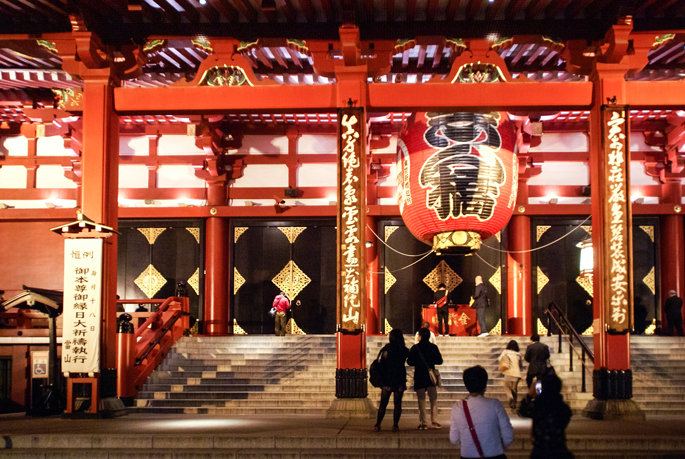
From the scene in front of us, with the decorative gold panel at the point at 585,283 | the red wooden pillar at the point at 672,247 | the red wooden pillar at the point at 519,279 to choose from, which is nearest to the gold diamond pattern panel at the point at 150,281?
the red wooden pillar at the point at 519,279

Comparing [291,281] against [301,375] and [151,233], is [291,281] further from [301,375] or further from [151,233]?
[301,375]

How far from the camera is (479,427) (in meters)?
4.36

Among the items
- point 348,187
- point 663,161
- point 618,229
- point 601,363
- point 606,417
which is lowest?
point 606,417

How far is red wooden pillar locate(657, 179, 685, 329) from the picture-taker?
16.5 m

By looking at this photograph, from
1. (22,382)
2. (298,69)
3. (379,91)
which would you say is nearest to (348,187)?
(379,91)

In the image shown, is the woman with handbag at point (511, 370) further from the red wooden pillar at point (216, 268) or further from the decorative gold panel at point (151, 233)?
the decorative gold panel at point (151, 233)

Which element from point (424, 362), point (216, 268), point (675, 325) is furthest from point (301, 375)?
point (675, 325)

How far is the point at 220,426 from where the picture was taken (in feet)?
28.5

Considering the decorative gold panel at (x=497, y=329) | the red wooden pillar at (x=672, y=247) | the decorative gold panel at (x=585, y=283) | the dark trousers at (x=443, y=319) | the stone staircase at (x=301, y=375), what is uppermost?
the red wooden pillar at (x=672, y=247)

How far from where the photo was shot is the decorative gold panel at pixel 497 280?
1708cm

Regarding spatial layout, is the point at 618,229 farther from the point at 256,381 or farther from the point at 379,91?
the point at 256,381

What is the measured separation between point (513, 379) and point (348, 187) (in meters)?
3.87

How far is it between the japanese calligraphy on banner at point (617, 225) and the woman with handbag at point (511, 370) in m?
1.52

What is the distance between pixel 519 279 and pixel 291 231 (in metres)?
5.76
